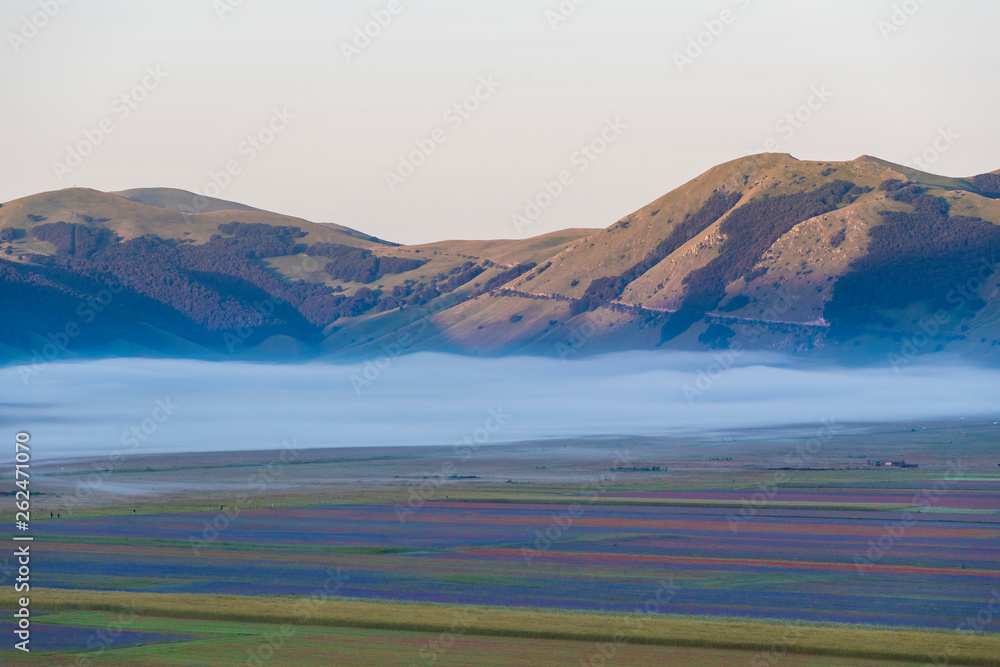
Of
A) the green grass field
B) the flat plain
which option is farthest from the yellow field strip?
the green grass field

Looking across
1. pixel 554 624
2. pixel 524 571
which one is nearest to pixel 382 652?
pixel 554 624

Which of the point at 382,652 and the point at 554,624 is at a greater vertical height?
the point at 554,624

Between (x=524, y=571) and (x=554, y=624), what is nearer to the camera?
(x=554, y=624)

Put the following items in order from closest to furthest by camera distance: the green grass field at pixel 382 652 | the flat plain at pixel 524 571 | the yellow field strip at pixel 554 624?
1. the green grass field at pixel 382 652
2. the yellow field strip at pixel 554 624
3. the flat plain at pixel 524 571

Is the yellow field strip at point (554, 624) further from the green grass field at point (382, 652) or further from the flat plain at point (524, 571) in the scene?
the green grass field at point (382, 652)

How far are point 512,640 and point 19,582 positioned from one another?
28.1 metres

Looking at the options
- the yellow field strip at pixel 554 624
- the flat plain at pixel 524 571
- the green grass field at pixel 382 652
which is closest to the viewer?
the green grass field at pixel 382 652

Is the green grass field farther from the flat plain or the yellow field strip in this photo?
the yellow field strip

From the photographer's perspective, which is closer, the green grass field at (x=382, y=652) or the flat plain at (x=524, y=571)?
the green grass field at (x=382, y=652)

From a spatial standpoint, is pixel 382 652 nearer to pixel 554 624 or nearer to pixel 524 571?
pixel 554 624

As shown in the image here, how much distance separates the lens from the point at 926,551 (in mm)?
76188

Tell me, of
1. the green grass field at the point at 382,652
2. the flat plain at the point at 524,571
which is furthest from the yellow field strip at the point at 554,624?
the green grass field at the point at 382,652

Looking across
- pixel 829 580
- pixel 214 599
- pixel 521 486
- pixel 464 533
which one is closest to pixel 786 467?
pixel 521 486

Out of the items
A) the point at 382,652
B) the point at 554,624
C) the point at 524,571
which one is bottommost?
the point at 524,571
